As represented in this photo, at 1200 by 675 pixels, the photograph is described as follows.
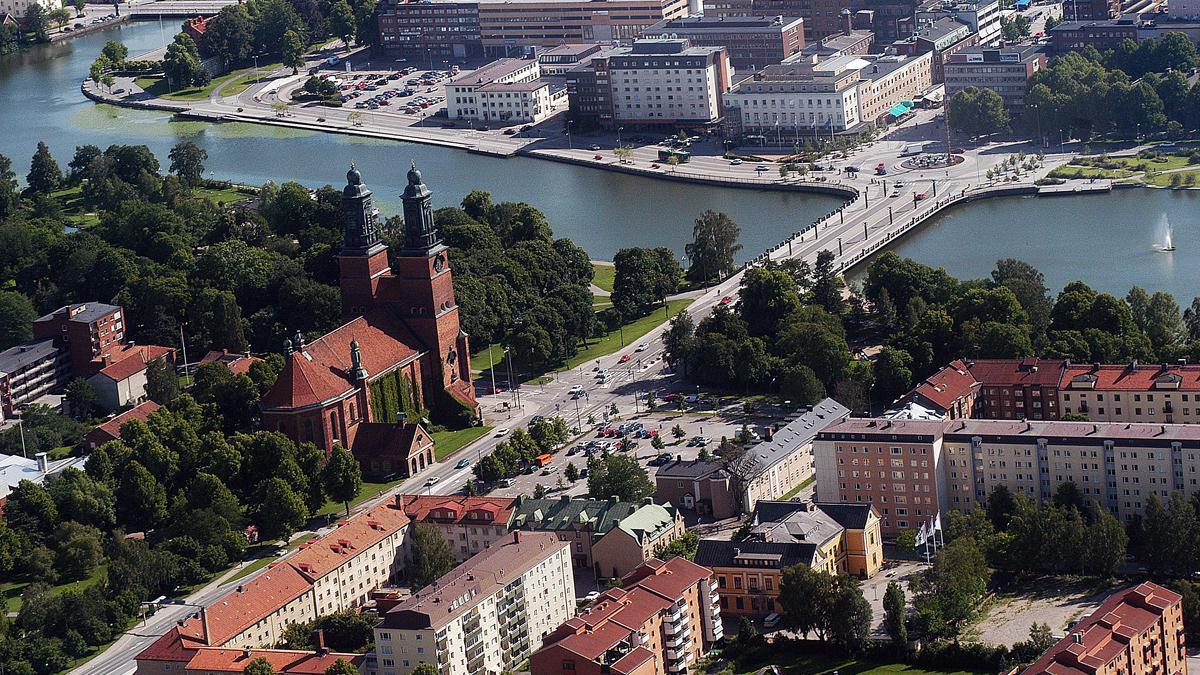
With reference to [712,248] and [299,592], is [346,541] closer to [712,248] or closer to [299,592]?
[299,592]

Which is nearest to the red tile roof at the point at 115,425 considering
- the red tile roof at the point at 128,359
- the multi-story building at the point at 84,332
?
the red tile roof at the point at 128,359

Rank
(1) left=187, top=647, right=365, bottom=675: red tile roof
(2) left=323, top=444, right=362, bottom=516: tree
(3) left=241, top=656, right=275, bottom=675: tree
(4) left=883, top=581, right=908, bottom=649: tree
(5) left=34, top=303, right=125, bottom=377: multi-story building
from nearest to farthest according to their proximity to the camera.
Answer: (3) left=241, top=656, right=275, bottom=675: tree → (1) left=187, top=647, right=365, bottom=675: red tile roof → (4) left=883, top=581, right=908, bottom=649: tree → (2) left=323, top=444, right=362, bottom=516: tree → (5) left=34, top=303, right=125, bottom=377: multi-story building

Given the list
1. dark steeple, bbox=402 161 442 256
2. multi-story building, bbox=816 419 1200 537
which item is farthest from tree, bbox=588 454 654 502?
dark steeple, bbox=402 161 442 256

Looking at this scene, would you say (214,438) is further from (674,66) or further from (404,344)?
(674,66)

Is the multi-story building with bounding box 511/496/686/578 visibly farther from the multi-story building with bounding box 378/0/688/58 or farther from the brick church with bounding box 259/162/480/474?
the multi-story building with bounding box 378/0/688/58

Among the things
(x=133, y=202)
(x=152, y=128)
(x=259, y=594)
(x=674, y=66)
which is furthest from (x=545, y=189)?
(x=259, y=594)

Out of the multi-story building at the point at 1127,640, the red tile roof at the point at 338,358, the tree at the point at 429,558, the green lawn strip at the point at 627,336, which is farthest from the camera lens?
the green lawn strip at the point at 627,336

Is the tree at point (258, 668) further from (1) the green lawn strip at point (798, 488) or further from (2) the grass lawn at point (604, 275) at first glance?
(2) the grass lawn at point (604, 275)
